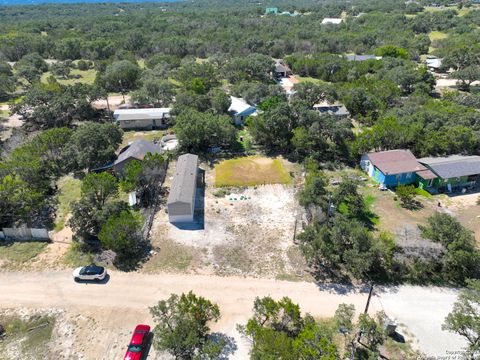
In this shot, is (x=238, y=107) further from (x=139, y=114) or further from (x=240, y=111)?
(x=139, y=114)

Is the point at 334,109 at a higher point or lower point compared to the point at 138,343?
higher

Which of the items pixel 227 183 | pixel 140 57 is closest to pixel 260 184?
pixel 227 183

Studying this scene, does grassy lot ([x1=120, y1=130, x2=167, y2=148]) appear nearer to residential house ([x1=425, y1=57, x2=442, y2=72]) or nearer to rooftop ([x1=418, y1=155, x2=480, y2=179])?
rooftop ([x1=418, y1=155, x2=480, y2=179])

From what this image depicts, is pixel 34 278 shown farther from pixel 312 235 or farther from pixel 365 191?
pixel 365 191

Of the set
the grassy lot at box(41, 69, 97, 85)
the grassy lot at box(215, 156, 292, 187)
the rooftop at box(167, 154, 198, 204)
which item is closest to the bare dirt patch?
the grassy lot at box(215, 156, 292, 187)

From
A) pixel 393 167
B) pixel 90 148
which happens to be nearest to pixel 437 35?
pixel 393 167
